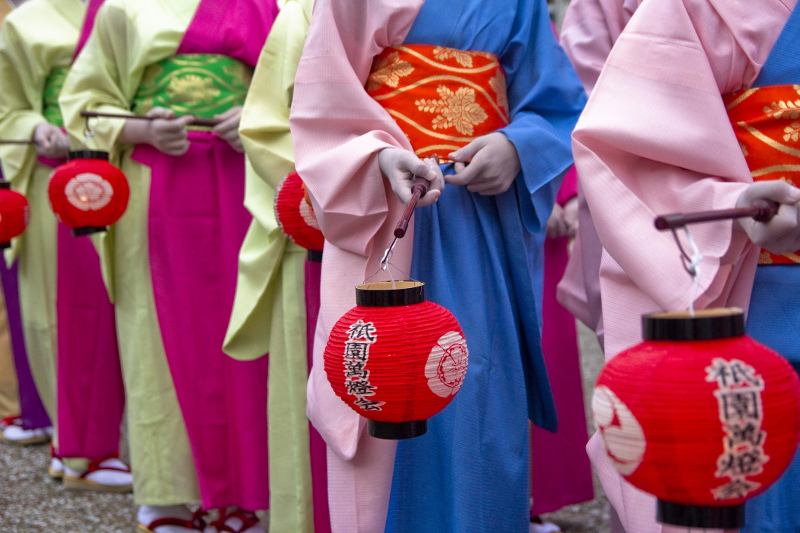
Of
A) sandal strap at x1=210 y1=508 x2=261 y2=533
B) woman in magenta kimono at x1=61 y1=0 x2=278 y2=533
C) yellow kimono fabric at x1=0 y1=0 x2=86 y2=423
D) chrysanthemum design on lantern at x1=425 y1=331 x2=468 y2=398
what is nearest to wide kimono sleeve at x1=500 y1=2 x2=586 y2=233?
chrysanthemum design on lantern at x1=425 y1=331 x2=468 y2=398

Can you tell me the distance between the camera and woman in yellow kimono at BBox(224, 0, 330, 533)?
262 centimetres

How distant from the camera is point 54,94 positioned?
3949mm

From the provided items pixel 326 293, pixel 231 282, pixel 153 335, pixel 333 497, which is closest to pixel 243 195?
pixel 231 282

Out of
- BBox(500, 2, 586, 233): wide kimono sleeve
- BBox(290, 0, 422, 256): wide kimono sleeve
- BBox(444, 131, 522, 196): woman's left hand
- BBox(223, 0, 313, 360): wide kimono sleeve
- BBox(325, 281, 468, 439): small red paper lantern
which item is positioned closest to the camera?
BBox(325, 281, 468, 439): small red paper lantern

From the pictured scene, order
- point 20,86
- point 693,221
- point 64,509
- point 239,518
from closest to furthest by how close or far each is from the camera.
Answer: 1. point 693,221
2. point 239,518
3. point 64,509
4. point 20,86

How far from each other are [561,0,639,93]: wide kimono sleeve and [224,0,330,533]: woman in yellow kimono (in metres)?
0.84

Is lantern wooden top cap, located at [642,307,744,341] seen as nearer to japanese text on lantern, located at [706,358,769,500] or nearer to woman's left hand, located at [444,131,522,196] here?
japanese text on lantern, located at [706,358,769,500]

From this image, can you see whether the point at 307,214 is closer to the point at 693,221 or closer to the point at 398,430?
the point at 398,430

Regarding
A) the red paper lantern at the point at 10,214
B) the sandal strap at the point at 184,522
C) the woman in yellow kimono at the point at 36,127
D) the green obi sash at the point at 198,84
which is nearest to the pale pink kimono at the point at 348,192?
the green obi sash at the point at 198,84

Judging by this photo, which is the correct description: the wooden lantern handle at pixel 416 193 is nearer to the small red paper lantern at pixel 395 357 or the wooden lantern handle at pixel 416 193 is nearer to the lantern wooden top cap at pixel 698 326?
the small red paper lantern at pixel 395 357

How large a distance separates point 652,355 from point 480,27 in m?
1.18

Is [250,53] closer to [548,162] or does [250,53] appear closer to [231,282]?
[231,282]

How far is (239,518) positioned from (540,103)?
72.6 inches

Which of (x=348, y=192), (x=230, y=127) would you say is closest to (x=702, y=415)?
(x=348, y=192)
